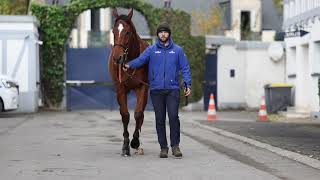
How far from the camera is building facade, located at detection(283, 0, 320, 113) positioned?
24562 millimetres

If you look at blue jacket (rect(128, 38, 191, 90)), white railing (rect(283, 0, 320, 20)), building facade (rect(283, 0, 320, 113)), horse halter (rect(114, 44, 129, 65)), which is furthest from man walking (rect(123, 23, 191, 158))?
white railing (rect(283, 0, 320, 20))

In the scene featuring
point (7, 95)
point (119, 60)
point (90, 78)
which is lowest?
point (7, 95)

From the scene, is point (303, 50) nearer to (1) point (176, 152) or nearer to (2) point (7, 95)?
(2) point (7, 95)

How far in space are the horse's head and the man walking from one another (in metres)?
0.26

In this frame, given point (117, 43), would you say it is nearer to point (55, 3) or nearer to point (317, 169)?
point (317, 169)

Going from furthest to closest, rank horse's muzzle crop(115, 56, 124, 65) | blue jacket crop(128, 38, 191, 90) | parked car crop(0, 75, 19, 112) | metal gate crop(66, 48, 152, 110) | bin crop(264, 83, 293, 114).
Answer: metal gate crop(66, 48, 152, 110)
bin crop(264, 83, 293, 114)
parked car crop(0, 75, 19, 112)
blue jacket crop(128, 38, 191, 90)
horse's muzzle crop(115, 56, 124, 65)

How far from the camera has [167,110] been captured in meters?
11.4

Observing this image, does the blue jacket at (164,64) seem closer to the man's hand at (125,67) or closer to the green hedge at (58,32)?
the man's hand at (125,67)

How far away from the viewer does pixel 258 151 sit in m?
12.8

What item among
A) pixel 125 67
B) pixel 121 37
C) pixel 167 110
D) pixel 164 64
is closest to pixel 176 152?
pixel 167 110

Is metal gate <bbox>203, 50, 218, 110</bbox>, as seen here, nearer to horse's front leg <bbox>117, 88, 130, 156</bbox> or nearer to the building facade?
the building facade

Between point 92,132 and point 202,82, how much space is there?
47.7 ft

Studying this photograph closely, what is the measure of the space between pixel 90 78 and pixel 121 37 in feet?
62.1

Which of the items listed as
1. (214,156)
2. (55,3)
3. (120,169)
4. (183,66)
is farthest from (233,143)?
(55,3)
